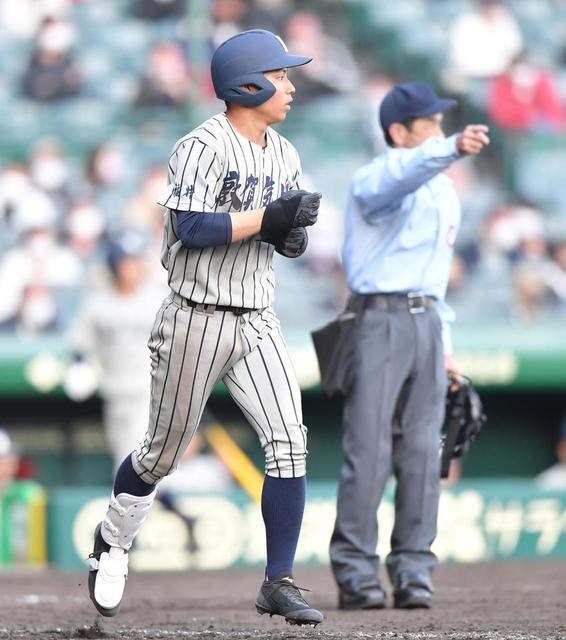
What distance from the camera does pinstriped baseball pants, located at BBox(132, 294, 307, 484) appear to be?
4.27 meters

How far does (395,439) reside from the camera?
568 centimetres

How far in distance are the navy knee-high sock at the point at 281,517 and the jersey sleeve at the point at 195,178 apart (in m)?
0.84

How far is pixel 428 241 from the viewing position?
5.61 m

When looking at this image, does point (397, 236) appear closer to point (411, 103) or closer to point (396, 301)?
point (396, 301)

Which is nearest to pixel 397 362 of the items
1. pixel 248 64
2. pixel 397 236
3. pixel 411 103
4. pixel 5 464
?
pixel 397 236

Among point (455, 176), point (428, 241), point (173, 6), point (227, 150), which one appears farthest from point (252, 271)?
point (173, 6)

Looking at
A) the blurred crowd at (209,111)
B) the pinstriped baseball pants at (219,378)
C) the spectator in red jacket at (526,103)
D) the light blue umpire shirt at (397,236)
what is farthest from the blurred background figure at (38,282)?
the pinstriped baseball pants at (219,378)

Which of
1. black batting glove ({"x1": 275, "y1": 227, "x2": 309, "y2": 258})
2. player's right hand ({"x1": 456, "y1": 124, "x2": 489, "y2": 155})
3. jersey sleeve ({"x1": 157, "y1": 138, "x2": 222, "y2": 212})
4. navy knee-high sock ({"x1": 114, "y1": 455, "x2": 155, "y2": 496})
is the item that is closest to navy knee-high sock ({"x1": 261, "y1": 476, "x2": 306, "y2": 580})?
navy knee-high sock ({"x1": 114, "y1": 455, "x2": 155, "y2": 496})

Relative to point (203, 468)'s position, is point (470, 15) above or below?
above

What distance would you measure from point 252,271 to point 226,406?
6685mm

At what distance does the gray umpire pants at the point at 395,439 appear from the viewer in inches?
217

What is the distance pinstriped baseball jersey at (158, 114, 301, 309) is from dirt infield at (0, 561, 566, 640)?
3.23 ft

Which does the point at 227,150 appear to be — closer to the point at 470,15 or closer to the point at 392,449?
the point at 392,449

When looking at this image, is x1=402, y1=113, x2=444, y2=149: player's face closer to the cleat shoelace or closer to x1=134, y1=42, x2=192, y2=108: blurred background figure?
the cleat shoelace
